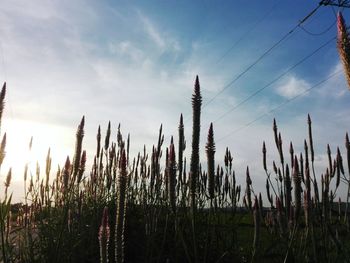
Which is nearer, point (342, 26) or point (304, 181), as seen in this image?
point (342, 26)

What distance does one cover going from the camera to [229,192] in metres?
4.43

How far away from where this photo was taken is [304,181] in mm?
3119

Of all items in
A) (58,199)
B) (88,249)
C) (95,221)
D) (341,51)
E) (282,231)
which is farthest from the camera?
(58,199)

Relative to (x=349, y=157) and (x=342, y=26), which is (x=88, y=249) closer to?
(x=349, y=157)

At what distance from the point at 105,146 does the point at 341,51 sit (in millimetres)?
4354

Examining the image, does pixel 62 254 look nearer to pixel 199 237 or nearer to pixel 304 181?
Result: pixel 199 237

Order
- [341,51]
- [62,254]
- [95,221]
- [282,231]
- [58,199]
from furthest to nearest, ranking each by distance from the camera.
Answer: [58,199]
[95,221]
[62,254]
[282,231]
[341,51]

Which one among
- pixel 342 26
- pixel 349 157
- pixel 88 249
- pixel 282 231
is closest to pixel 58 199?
pixel 88 249

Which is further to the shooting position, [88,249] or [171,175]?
[88,249]

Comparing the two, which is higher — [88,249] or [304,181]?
[304,181]

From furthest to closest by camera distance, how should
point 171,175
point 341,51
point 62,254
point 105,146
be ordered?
point 105,146, point 62,254, point 171,175, point 341,51

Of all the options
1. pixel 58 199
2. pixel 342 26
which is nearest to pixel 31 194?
A: pixel 58 199

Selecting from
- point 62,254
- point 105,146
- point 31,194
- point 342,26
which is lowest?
point 62,254

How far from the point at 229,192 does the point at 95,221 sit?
1.52m
